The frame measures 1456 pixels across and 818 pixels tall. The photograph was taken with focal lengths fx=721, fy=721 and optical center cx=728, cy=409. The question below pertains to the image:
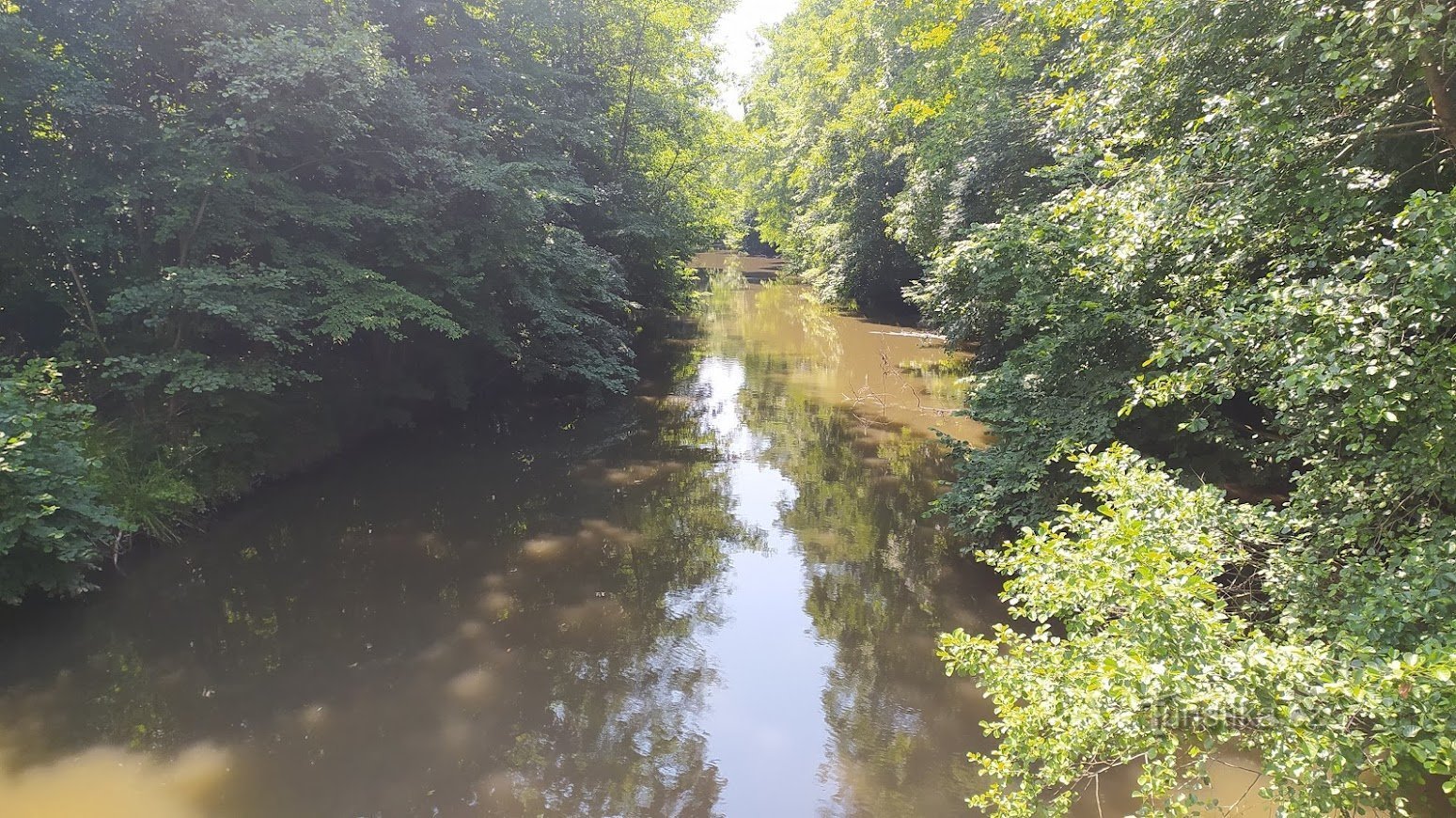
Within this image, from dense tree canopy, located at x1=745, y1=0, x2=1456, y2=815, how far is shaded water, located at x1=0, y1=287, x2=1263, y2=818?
1.25 meters

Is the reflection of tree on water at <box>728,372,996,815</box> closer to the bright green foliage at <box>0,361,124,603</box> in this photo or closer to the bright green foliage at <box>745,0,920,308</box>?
the bright green foliage at <box>0,361,124,603</box>

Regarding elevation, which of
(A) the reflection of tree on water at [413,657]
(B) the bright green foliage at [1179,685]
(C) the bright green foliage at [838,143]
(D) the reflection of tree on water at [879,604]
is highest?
(C) the bright green foliage at [838,143]

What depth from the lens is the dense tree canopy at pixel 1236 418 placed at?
2467mm

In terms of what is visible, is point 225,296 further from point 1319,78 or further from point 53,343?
point 1319,78

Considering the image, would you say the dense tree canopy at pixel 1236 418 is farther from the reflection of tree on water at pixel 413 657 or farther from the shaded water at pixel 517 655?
the reflection of tree on water at pixel 413 657

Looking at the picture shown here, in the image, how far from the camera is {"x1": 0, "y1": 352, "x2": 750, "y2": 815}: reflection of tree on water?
4609 millimetres

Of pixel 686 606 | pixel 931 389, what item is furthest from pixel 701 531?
pixel 931 389

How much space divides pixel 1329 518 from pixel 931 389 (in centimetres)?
1152

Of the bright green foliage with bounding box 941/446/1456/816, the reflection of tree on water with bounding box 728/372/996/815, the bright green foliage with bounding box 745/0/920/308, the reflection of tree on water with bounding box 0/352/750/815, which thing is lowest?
the reflection of tree on water with bounding box 0/352/750/815

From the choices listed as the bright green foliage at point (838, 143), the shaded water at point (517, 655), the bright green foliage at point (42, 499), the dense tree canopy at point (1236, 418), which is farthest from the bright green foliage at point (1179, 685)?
the bright green foliage at point (838, 143)

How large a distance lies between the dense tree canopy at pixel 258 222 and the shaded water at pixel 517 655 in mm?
1030

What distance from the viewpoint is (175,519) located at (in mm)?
7328

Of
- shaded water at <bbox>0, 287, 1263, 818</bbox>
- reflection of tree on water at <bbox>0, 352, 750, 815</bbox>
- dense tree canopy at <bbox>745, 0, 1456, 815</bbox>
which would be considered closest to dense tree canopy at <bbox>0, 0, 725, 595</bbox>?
reflection of tree on water at <bbox>0, 352, 750, 815</bbox>

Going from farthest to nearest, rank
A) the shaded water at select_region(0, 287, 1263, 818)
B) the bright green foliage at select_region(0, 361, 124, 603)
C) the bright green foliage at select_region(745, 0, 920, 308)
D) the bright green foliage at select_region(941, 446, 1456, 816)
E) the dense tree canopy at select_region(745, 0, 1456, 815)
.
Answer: the bright green foliage at select_region(745, 0, 920, 308) → the bright green foliage at select_region(0, 361, 124, 603) → the shaded water at select_region(0, 287, 1263, 818) → the dense tree canopy at select_region(745, 0, 1456, 815) → the bright green foliage at select_region(941, 446, 1456, 816)
